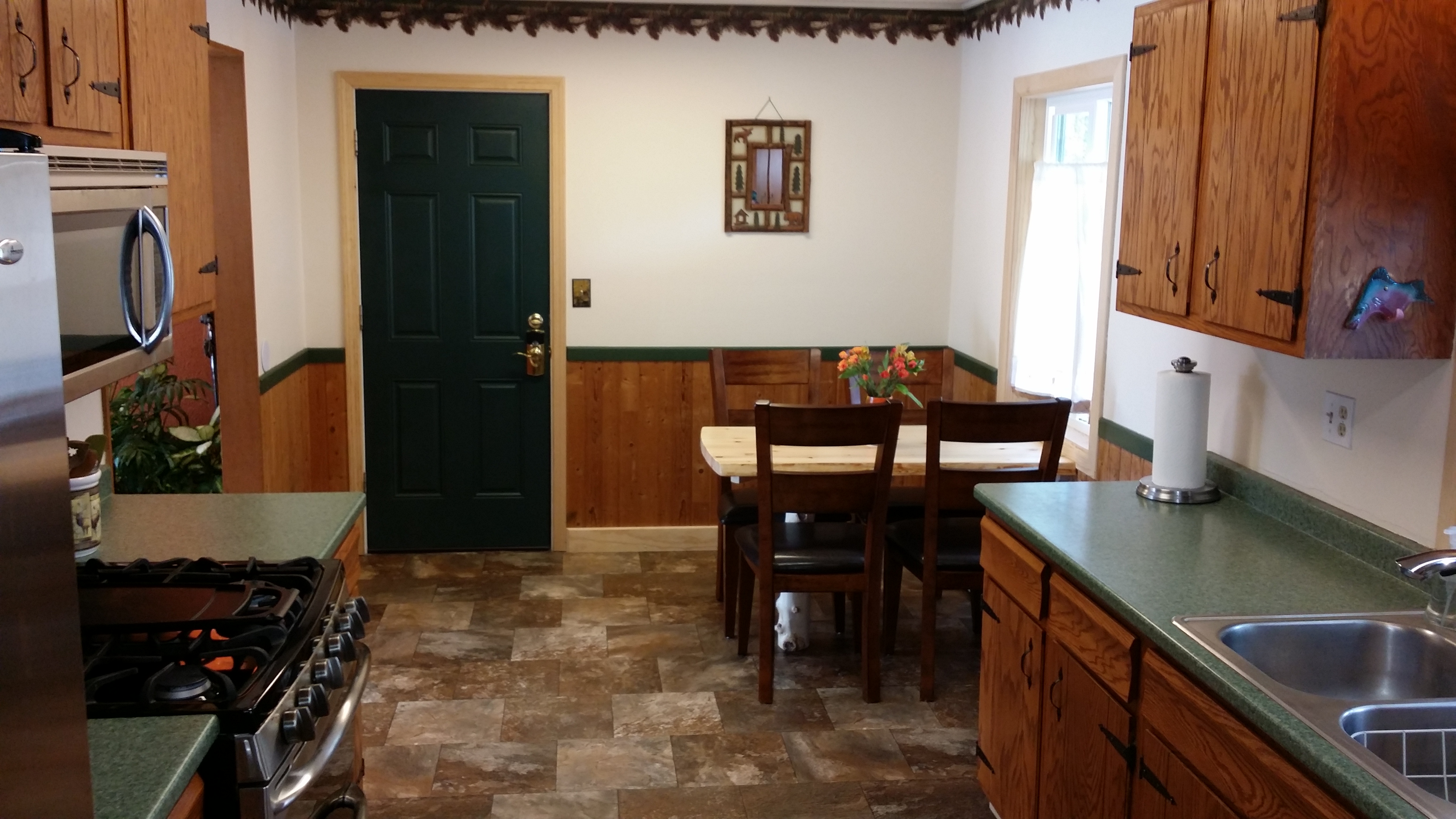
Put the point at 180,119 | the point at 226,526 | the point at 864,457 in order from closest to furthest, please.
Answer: the point at 180,119 → the point at 226,526 → the point at 864,457

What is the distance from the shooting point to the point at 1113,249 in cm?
391

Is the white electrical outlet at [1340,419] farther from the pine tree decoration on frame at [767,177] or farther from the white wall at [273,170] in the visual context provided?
the white wall at [273,170]

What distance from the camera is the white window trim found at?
3.90 m

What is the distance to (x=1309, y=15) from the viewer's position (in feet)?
7.32

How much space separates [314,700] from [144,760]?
0.33 m

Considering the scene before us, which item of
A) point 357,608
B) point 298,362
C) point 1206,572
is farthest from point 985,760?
point 298,362

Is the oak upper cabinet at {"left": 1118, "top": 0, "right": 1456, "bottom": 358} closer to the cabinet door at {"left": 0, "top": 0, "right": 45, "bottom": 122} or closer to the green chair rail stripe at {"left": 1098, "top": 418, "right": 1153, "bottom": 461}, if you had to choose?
the green chair rail stripe at {"left": 1098, "top": 418, "right": 1153, "bottom": 461}

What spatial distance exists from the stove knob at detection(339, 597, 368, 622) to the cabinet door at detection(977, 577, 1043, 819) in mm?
1443

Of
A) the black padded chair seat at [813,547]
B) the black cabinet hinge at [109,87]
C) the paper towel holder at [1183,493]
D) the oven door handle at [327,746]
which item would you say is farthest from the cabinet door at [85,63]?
the paper towel holder at [1183,493]

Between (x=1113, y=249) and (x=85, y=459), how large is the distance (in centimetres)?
294

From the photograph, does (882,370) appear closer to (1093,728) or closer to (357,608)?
(1093,728)

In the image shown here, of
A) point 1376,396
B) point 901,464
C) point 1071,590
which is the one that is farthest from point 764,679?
point 1376,396

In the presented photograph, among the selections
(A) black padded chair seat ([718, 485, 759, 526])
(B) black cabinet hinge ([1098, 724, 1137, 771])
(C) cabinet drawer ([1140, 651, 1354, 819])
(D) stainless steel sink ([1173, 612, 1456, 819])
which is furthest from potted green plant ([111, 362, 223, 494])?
(D) stainless steel sink ([1173, 612, 1456, 819])

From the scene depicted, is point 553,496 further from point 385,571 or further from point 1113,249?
point 1113,249
